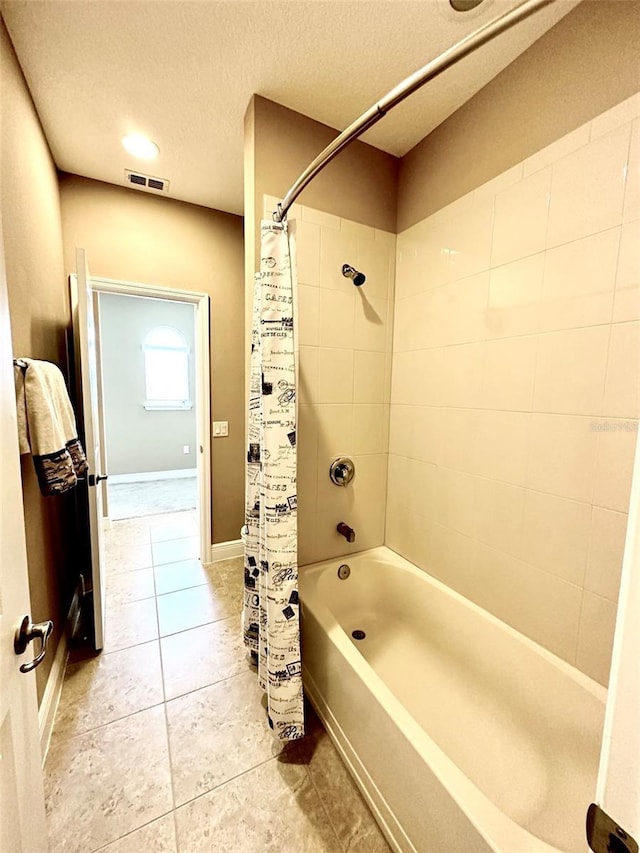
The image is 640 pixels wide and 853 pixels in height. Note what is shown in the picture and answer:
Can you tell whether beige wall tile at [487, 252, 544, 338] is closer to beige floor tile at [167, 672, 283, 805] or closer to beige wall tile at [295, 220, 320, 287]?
beige wall tile at [295, 220, 320, 287]

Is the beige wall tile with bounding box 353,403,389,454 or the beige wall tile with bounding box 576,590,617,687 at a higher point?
the beige wall tile with bounding box 353,403,389,454

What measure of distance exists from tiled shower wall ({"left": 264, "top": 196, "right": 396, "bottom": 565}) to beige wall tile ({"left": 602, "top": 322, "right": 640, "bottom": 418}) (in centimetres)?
103

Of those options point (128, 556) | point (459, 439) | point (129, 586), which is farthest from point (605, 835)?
point (128, 556)

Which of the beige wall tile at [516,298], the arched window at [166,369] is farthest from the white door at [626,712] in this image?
the arched window at [166,369]

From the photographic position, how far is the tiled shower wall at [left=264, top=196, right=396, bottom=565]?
1.65 m

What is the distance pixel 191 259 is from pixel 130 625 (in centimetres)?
242

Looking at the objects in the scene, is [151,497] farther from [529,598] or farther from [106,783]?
[529,598]

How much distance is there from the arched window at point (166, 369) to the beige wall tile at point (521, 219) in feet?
15.3

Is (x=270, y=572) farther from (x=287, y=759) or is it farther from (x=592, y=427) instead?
(x=592, y=427)

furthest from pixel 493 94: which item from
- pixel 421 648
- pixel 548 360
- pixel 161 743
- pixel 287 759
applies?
pixel 161 743

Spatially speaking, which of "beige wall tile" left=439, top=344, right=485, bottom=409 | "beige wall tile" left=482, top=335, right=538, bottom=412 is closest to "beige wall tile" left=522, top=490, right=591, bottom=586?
"beige wall tile" left=482, top=335, right=538, bottom=412

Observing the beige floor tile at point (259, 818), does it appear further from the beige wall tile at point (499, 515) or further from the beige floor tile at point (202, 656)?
the beige wall tile at point (499, 515)

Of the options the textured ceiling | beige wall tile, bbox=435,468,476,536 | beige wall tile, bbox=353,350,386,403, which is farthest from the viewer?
beige wall tile, bbox=353,350,386,403

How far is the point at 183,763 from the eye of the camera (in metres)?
1.25
